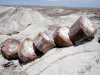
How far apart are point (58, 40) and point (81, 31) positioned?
2.31 ft

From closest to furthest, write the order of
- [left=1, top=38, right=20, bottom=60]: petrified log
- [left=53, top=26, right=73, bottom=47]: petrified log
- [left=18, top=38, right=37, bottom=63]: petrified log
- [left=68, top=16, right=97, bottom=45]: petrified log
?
[left=68, top=16, right=97, bottom=45]: petrified log → [left=53, top=26, right=73, bottom=47]: petrified log → [left=18, top=38, right=37, bottom=63]: petrified log → [left=1, top=38, right=20, bottom=60]: petrified log

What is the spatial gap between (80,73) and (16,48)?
2.27 metres

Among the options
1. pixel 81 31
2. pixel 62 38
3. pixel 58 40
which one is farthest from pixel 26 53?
pixel 81 31

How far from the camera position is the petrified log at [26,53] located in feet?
16.1

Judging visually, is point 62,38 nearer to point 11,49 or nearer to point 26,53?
point 26,53

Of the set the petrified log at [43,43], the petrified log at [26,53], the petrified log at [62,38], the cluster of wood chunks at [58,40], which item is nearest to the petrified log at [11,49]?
the cluster of wood chunks at [58,40]

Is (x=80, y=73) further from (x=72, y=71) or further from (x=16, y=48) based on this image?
(x=16, y=48)

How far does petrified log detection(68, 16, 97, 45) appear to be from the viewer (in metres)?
4.56

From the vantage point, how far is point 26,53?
4.89 metres

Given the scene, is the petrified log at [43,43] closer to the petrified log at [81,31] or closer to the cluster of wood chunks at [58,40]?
the cluster of wood chunks at [58,40]

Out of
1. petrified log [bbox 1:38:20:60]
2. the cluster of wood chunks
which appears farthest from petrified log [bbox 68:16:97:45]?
petrified log [bbox 1:38:20:60]

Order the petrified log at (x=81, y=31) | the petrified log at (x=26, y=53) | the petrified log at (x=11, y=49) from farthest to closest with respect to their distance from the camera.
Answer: the petrified log at (x=11, y=49), the petrified log at (x=26, y=53), the petrified log at (x=81, y=31)

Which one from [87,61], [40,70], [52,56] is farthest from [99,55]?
[40,70]

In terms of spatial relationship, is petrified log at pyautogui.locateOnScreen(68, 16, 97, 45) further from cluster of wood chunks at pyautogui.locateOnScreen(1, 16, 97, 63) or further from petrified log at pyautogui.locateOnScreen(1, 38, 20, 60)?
petrified log at pyautogui.locateOnScreen(1, 38, 20, 60)
